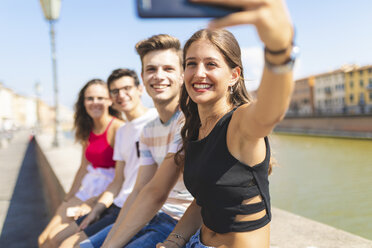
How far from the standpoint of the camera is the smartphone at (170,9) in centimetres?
68

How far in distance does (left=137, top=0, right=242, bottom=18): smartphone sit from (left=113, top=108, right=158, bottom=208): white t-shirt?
6.78 ft

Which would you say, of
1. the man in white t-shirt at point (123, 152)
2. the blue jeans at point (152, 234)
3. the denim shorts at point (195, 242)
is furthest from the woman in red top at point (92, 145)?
the denim shorts at point (195, 242)

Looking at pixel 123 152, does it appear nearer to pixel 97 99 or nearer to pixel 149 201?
pixel 97 99

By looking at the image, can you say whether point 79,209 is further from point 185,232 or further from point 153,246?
point 185,232

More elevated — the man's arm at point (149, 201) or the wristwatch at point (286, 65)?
the wristwatch at point (286, 65)

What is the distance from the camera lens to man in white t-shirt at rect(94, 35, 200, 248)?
182 cm

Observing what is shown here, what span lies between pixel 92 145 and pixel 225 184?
245 cm

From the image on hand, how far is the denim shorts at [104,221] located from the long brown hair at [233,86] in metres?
1.13

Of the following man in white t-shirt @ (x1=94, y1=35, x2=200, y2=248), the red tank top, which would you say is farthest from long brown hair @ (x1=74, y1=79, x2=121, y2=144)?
man in white t-shirt @ (x1=94, y1=35, x2=200, y2=248)

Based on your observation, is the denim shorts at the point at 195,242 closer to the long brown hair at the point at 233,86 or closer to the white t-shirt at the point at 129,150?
the long brown hair at the point at 233,86

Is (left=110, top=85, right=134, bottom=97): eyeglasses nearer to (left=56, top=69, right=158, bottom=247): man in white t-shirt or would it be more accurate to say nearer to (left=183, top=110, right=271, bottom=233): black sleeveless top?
(left=56, top=69, right=158, bottom=247): man in white t-shirt

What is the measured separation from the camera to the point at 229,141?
1.18 meters

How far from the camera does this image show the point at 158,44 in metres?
2.19

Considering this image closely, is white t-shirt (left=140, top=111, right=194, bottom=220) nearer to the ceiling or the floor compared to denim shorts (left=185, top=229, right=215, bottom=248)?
nearer to the ceiling
